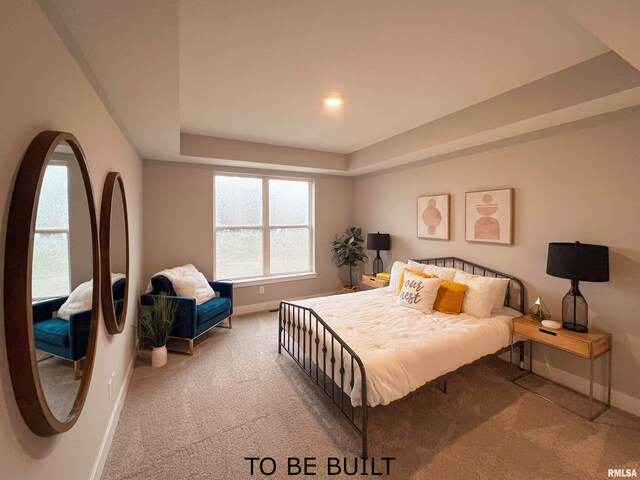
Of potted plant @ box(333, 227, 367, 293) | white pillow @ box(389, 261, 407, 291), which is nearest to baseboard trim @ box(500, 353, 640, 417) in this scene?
white pillow @ box(389, 261, 407, 291)

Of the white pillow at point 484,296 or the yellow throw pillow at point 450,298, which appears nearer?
the white pillow at point 484,296

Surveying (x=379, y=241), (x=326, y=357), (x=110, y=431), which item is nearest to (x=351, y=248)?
(x=379, y=241)

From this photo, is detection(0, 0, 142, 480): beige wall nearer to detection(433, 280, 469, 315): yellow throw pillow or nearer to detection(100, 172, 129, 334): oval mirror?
detection(100, 172, 129, 334): oval mirror

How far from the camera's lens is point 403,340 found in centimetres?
233

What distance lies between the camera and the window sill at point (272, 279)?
468 centimetres

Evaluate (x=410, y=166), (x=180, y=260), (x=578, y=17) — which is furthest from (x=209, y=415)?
(x=410, y=166)

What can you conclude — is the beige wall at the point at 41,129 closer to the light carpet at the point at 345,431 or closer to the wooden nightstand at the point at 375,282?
the light carpet at the point at 345,431

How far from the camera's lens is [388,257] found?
4.90 meters

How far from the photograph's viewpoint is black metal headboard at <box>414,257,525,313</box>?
3066 millimetres

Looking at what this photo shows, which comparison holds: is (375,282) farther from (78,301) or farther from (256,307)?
(78,301)

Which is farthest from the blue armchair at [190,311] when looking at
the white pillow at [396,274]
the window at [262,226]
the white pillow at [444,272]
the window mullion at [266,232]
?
the white pillow at [444,272]

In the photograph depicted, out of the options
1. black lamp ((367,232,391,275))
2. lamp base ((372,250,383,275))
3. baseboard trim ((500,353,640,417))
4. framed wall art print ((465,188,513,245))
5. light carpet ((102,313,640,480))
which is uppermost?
framed wall art print ((465,188,513,245))

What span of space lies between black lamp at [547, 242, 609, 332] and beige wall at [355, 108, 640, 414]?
6.8 inches

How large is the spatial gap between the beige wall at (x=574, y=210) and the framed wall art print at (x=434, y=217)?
0.09 meters
